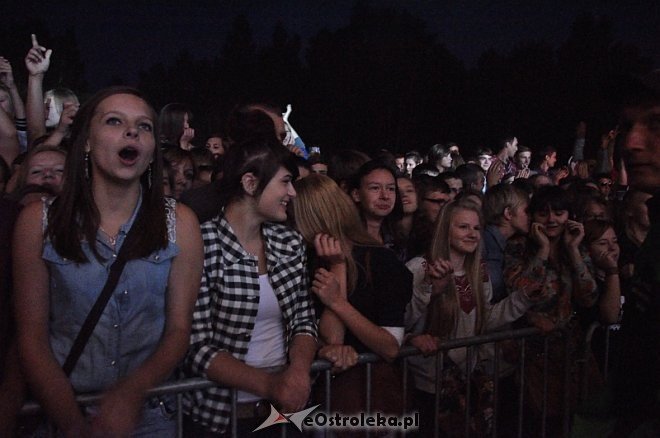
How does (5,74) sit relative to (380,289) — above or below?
above

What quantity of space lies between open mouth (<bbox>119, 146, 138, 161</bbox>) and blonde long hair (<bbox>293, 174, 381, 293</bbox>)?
1140 millimetres

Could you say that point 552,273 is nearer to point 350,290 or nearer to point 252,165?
point 350,290

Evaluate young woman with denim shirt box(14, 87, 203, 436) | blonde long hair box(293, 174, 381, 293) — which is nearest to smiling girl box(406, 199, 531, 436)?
blonde long hair box(293, 174, 381, 293)

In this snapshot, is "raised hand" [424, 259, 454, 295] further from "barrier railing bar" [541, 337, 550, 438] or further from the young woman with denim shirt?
the young woman with denim shirt

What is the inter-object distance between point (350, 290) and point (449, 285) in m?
0.92

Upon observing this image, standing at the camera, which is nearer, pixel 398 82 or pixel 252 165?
pixel 252 165

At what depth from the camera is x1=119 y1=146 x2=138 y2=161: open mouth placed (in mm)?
2781

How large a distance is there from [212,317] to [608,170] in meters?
9.84

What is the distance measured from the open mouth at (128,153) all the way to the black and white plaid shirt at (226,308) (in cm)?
62

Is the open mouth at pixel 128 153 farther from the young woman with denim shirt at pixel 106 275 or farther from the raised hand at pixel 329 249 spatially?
the raised hand at pixel 329 249

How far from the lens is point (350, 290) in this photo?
142 inches

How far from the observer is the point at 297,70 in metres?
44.9

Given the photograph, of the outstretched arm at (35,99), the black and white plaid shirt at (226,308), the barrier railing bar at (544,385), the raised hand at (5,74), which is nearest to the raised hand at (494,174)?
the barrier railing bar at (544,385)

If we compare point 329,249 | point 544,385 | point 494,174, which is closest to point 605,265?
point 544,385
